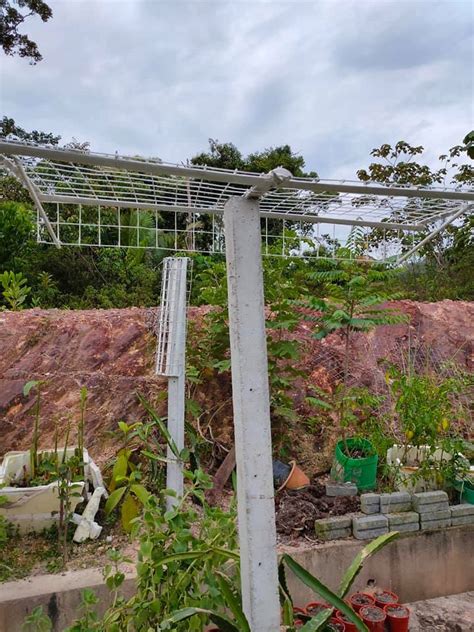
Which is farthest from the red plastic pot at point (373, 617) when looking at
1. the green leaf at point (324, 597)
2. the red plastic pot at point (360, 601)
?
the green leaf at point (324, 597)

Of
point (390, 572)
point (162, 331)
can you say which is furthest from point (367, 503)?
point (162, 331)

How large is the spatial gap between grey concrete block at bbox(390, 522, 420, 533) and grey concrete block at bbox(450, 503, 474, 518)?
0.75 feet

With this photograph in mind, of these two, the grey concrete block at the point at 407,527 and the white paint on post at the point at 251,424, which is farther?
the grey concrete block at the point at 407,527

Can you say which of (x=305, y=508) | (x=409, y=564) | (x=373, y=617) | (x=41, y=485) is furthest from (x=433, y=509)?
(x=41, y=485)

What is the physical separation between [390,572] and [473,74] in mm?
3408

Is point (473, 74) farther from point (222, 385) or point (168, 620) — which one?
point (168, 620)

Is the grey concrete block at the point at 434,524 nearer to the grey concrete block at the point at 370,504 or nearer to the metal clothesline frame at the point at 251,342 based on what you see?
the grey concrete block at the point at 370,504

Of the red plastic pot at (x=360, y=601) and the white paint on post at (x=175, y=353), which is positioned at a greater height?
the white paint on post at (x=175, y=353)

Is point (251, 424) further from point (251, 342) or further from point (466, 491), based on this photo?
point (466, 491)

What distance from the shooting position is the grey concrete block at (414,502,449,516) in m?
2.41

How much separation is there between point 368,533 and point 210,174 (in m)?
1.98

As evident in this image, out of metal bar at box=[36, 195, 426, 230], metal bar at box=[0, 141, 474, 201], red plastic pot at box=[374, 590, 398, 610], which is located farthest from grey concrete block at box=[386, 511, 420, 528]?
metal bar at box=[0, 141, 474, 201]

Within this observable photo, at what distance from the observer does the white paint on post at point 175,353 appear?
2.29 m

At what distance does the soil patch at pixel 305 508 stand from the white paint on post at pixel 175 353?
0.59 metres
